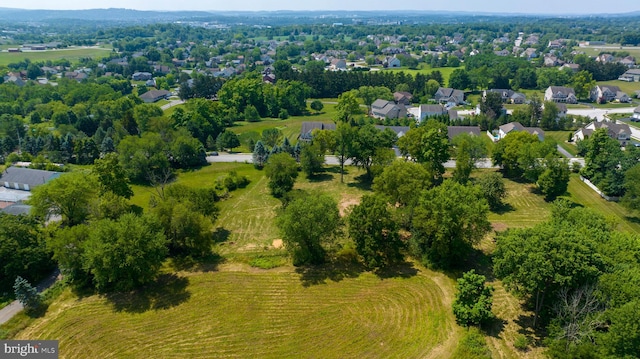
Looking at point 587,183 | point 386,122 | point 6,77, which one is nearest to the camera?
point 587,183

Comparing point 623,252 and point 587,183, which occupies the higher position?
point 623,252

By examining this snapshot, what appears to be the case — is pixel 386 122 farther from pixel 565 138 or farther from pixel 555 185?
pixel 555 185

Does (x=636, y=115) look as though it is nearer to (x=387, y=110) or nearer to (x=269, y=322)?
(x=387, y=110)

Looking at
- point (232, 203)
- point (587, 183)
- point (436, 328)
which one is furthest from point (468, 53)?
point (436, 328)

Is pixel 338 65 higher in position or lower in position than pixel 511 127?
higher

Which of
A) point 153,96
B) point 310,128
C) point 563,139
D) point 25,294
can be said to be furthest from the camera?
point 153,96

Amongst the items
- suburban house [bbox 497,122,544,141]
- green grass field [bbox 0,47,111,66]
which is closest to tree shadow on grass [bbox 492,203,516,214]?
suburban house [bbox 497,122,544,141]

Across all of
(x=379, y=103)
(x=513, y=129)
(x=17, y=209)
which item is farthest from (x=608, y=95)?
(x=17, y=209)
